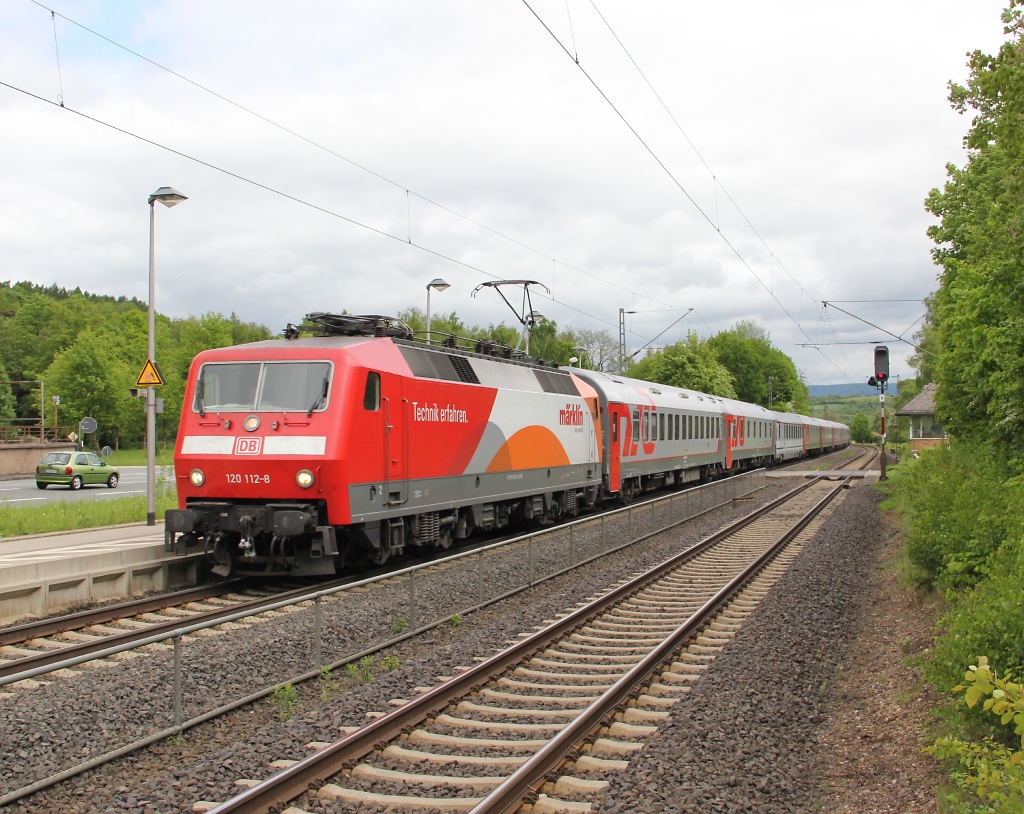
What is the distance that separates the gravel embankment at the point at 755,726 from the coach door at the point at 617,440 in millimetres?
11537

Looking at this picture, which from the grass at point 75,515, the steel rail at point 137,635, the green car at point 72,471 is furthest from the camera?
the green car at point 72,471

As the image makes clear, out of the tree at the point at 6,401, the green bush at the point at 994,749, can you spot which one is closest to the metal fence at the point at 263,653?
the green bush at the point at 994,749

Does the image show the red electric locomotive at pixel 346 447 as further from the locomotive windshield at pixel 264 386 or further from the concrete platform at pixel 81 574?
the concrete platform at pixel 81 574

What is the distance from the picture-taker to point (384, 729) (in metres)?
6.71

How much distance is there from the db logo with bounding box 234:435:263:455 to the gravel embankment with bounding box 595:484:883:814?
6.71 metres

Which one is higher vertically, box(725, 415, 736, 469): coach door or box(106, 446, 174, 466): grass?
box(725, 415, 736, 469): coach door

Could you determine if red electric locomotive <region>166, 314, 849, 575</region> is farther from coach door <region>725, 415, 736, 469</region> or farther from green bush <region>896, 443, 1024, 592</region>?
coach door <region>725, 415, 736, 469</region>

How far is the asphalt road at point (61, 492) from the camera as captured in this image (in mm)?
27328

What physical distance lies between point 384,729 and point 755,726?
115 inches

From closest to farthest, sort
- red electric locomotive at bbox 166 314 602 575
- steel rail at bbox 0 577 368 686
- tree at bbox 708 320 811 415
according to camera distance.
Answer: steel rail at bbox 0 577 368 686 → red electric locomotive at bbox 166 314 602 575 → tree at bbox 708 320 811 415

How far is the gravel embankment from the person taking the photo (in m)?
5.66

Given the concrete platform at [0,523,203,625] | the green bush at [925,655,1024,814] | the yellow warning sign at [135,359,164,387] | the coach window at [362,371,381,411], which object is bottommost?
the concrete platform at [0,523,203,625]

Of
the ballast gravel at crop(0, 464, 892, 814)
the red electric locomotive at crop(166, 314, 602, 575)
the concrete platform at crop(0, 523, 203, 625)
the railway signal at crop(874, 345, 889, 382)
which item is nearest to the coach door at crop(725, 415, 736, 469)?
the railway signal at crop(874, 345, 889, 382)

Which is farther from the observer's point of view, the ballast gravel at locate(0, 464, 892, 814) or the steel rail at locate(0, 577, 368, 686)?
the steel rail at locate(0, 577, 368, 686)
